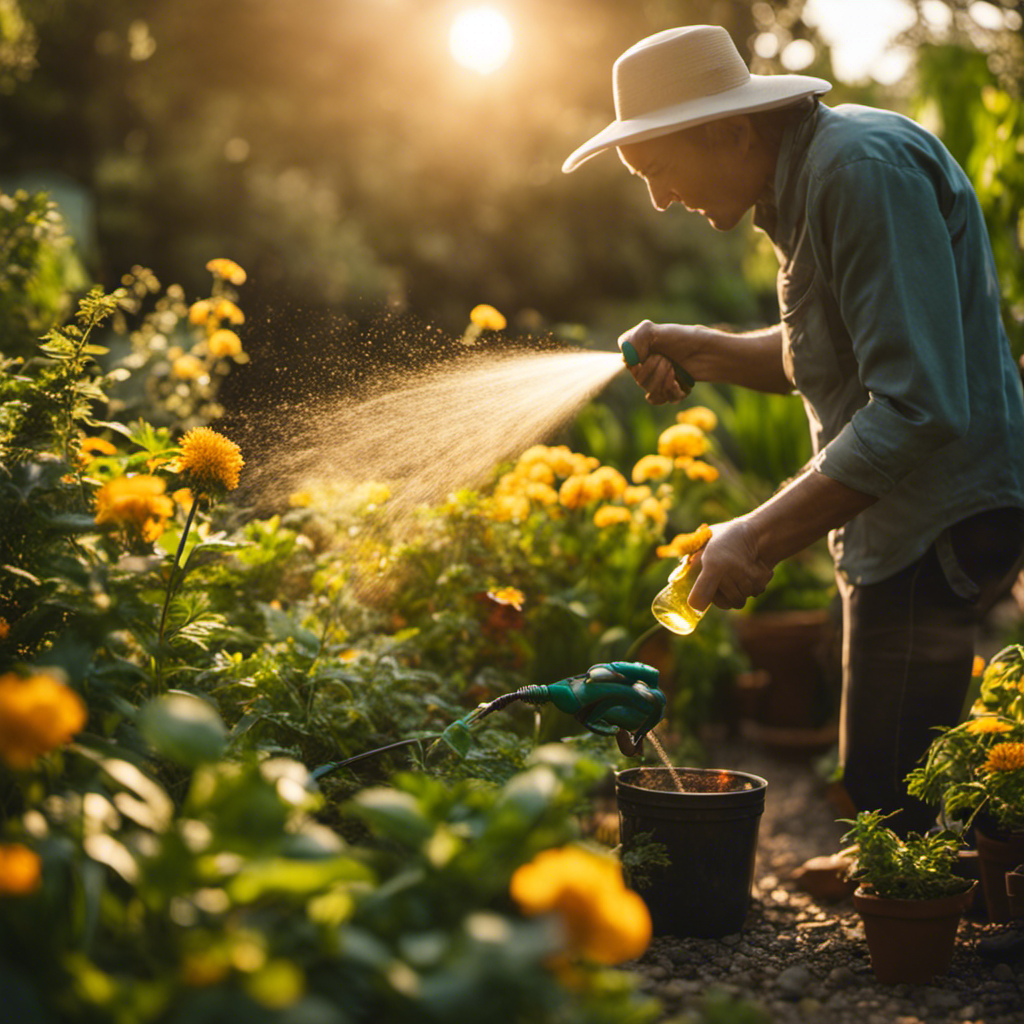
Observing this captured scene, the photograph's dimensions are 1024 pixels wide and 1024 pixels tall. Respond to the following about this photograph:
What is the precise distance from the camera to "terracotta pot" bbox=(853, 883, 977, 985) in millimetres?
1951

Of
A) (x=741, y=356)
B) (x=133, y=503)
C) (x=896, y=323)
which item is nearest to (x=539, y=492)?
(x=741, y=356)

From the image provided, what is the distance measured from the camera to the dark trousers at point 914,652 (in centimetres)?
225

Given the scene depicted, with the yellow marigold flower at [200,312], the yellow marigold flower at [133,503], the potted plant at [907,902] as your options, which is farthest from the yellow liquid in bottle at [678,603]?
the yellow marigold flower at [200,312]

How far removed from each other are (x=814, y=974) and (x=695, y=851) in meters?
0.35

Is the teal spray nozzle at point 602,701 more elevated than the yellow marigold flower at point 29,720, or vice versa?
the yellow marigold flower at point 29,720

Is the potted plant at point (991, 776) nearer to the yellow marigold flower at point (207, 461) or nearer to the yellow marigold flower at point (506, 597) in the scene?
the yellow marigold flower at point (506, 597)

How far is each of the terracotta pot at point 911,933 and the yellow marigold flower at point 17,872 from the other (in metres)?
1.66

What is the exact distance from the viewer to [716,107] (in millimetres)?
2166

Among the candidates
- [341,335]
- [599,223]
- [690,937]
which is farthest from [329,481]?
[599,223]

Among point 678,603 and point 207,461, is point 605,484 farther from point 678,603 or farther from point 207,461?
point 207,461

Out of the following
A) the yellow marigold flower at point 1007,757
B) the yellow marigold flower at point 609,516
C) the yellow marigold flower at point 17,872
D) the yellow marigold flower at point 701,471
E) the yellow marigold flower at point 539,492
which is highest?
the yellow marigold flower at point 17,872

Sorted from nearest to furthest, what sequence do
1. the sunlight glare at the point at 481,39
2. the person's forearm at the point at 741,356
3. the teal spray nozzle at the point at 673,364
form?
the teal spray nozzle at the point at 673,364 → the person's forearm at the point at 741,356 → the sunlight glare at the point at 481,39

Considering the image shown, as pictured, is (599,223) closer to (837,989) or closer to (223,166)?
(223,166)

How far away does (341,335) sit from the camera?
3.64m
